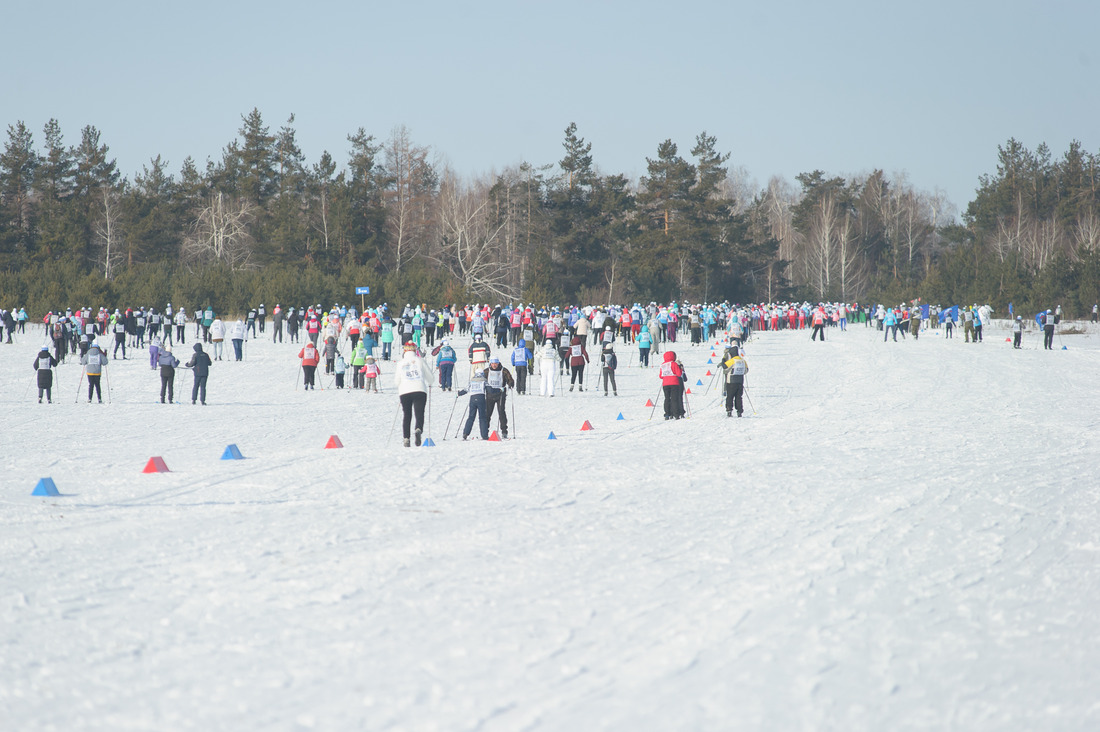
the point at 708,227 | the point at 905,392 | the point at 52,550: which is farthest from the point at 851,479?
the point at 708,227

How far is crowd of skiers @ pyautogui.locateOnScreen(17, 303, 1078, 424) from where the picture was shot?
15.1 meters

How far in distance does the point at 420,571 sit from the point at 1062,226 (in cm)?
7926

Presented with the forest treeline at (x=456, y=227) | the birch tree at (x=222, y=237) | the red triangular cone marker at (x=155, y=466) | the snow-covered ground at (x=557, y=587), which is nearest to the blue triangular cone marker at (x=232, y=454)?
the snow-covered ground at (x=557, y=587)

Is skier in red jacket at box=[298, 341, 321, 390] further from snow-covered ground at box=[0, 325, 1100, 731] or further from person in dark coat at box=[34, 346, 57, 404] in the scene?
snow-covered ground at box=[0, 325, 1100, 731]

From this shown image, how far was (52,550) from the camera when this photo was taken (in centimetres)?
673

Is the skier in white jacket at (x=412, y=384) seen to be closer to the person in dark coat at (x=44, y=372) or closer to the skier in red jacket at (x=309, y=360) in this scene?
the skier in red jacket at (x=309, y=360)

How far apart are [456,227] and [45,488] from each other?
56.3 metres

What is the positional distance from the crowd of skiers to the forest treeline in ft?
32.4

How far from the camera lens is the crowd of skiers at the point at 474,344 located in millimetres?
15086

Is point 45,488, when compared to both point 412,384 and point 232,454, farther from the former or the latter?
point 412,384

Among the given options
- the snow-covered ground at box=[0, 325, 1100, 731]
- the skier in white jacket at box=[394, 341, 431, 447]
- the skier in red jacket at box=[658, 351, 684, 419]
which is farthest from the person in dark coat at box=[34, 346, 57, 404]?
the skier in red jacket at box=[658, 351, 684, 419]

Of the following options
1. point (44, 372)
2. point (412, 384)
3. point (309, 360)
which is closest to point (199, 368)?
point (309, 360)

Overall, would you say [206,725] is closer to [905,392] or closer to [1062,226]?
[905,392]

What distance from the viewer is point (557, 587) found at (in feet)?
19.5
